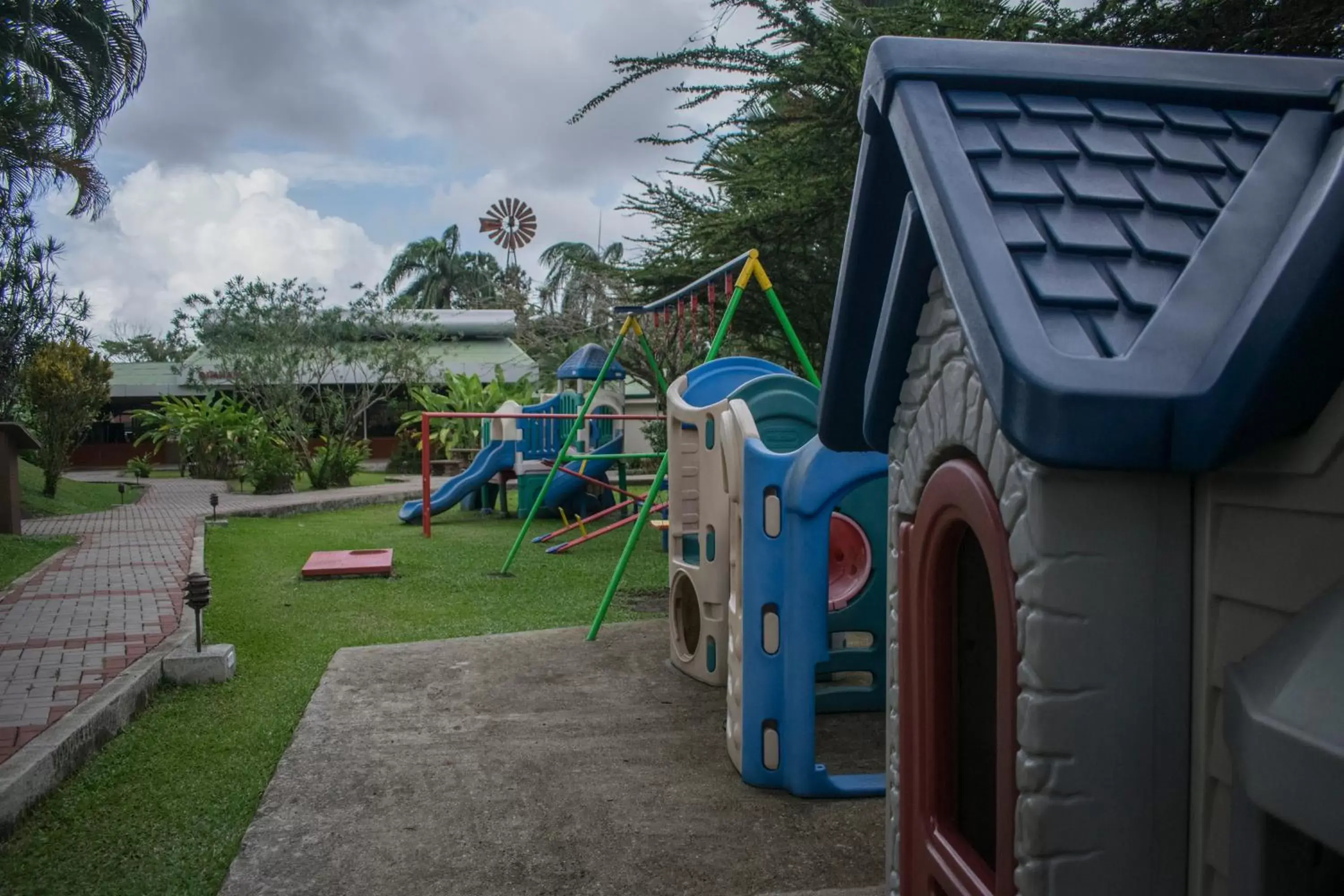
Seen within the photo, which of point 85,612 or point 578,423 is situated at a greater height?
point 578,423

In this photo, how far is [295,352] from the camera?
23531 mm

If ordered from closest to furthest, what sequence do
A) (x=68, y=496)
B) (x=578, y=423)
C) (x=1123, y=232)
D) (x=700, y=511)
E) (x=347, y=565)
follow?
(x=1123, y=232) → (x=700, y=511) → (x=578, y=423) → (x=347, y=565) → (x=68, y=496)

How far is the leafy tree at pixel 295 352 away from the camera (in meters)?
23.5

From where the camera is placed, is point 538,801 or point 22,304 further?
point 22,304

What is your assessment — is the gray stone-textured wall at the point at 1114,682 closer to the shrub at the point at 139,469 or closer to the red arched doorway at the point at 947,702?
the red arched doorway at the point at 947,702

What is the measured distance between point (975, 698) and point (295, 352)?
75.3 ft

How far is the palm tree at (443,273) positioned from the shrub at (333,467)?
31.3m

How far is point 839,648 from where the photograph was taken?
21.4ft

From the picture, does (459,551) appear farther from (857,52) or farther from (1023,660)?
(1023,660)

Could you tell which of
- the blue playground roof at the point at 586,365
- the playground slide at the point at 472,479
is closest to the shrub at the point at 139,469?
the playground slide at the point at 472,479

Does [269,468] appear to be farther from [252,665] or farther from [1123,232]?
[1123,232]

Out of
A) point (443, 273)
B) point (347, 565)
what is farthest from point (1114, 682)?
point (443, 273)

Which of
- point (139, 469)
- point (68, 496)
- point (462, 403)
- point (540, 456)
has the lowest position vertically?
point (68, 496)

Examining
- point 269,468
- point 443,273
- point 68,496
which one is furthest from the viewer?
point 443,273
